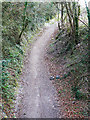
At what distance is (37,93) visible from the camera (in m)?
10.7

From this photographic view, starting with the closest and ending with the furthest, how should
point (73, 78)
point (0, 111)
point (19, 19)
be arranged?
1. point (0, 111)
2. point (73, 78)
3. point (19, 19)

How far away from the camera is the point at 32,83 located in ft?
39.9

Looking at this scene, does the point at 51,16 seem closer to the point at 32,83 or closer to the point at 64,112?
the point at 32,83

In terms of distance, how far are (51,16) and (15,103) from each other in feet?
99.7

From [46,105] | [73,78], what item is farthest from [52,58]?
[46,105]

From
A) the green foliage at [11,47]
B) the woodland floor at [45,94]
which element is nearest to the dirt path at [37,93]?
the woodland floor at [45,94]

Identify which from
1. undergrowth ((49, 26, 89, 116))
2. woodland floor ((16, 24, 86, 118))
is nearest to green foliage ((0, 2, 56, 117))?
woodland floor ((16, 24, 86, 118))

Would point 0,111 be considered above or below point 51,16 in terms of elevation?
below

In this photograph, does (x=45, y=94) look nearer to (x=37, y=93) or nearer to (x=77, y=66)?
(x=37, y=93)

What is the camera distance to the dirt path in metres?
8.69

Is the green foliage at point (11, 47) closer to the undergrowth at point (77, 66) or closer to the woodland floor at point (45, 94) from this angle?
the woodland floor at point (45, 94)

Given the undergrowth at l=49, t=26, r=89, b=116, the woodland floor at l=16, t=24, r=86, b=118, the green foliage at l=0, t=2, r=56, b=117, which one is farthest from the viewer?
the green foliage at l=0, t=2, r=56, b=117

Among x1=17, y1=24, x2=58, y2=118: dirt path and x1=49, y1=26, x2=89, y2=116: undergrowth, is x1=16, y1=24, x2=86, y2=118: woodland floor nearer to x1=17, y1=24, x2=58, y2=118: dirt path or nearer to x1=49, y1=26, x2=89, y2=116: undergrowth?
x1=17, y1=24, x2=58, y2=118: dirt path

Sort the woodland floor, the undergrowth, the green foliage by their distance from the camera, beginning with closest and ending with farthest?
the woodland floor, the undergrowth, the green foliage
